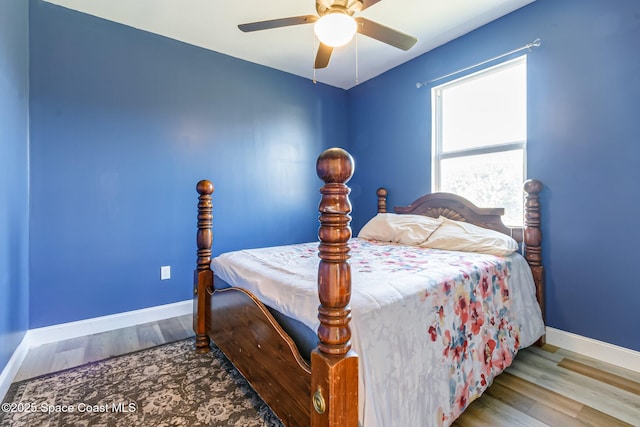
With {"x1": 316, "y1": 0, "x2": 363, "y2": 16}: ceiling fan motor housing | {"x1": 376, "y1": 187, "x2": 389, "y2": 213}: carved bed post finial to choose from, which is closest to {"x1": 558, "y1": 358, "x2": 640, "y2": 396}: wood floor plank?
{"x1": 376, "y1": 187, "x2": 389, "y2": 213}: carved bed post finial

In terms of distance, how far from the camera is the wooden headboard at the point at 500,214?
88.4 inches

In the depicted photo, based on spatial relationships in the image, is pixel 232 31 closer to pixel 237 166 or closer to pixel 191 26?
pixel 191 26

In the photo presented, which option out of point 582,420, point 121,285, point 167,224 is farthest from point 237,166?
point 582,420

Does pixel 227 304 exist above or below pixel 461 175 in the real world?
below

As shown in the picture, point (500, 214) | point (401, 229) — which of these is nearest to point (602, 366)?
point (500, 214)

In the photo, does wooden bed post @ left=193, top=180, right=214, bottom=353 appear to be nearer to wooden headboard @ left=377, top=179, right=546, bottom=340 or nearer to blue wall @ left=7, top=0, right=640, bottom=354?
blue wall @ left=7, top=0, right=640, bottom=354

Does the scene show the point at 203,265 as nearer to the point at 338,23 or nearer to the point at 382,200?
the point at 338,23

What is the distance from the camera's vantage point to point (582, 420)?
4.76 feet

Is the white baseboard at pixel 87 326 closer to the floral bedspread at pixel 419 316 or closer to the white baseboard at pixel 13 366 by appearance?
the white baseboard at pixel 13 366

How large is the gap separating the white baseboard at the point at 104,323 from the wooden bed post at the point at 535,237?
3.02m

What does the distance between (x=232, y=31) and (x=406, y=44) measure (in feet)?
5.27

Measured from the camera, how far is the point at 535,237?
7.34 feet

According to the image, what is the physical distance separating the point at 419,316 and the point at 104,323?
8.61ft

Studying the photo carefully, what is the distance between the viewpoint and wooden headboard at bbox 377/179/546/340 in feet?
7.36
